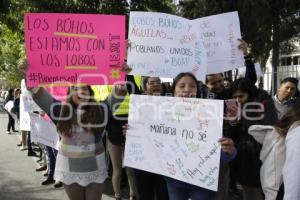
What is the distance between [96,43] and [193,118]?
5.44 ft

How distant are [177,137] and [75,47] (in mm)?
1649

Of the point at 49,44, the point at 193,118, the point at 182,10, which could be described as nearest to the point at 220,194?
the point at 193,118

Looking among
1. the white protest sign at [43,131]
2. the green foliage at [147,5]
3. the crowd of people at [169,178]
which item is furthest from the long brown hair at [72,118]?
the green foliage at [147,5]

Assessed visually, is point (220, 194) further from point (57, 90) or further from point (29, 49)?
point (29, 49)

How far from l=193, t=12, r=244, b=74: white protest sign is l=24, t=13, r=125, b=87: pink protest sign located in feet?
4.26

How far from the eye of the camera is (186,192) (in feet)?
11.4

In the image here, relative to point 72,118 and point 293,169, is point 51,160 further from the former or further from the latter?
point 293,169

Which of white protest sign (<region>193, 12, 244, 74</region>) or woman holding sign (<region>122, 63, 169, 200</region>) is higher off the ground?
white protest sign (<region>193, 12, 244, 74</region>)

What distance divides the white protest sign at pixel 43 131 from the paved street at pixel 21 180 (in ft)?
2.34

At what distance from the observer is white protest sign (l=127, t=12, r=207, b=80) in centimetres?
484

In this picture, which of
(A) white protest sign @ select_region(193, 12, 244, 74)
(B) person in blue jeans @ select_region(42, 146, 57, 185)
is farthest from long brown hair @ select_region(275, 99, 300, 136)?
(B) person in blue jeans @ select_region(42, 146, 57, 185)

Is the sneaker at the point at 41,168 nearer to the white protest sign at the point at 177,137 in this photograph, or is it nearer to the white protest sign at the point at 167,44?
the white protest sign at the point at 167,44

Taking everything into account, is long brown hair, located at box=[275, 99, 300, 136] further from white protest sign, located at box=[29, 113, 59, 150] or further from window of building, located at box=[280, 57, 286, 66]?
window of building, located at box=[280, 57, 286, 66]

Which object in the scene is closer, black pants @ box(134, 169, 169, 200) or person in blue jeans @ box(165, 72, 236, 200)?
person in blue jeans @ box(165, 72, 236, 200)
